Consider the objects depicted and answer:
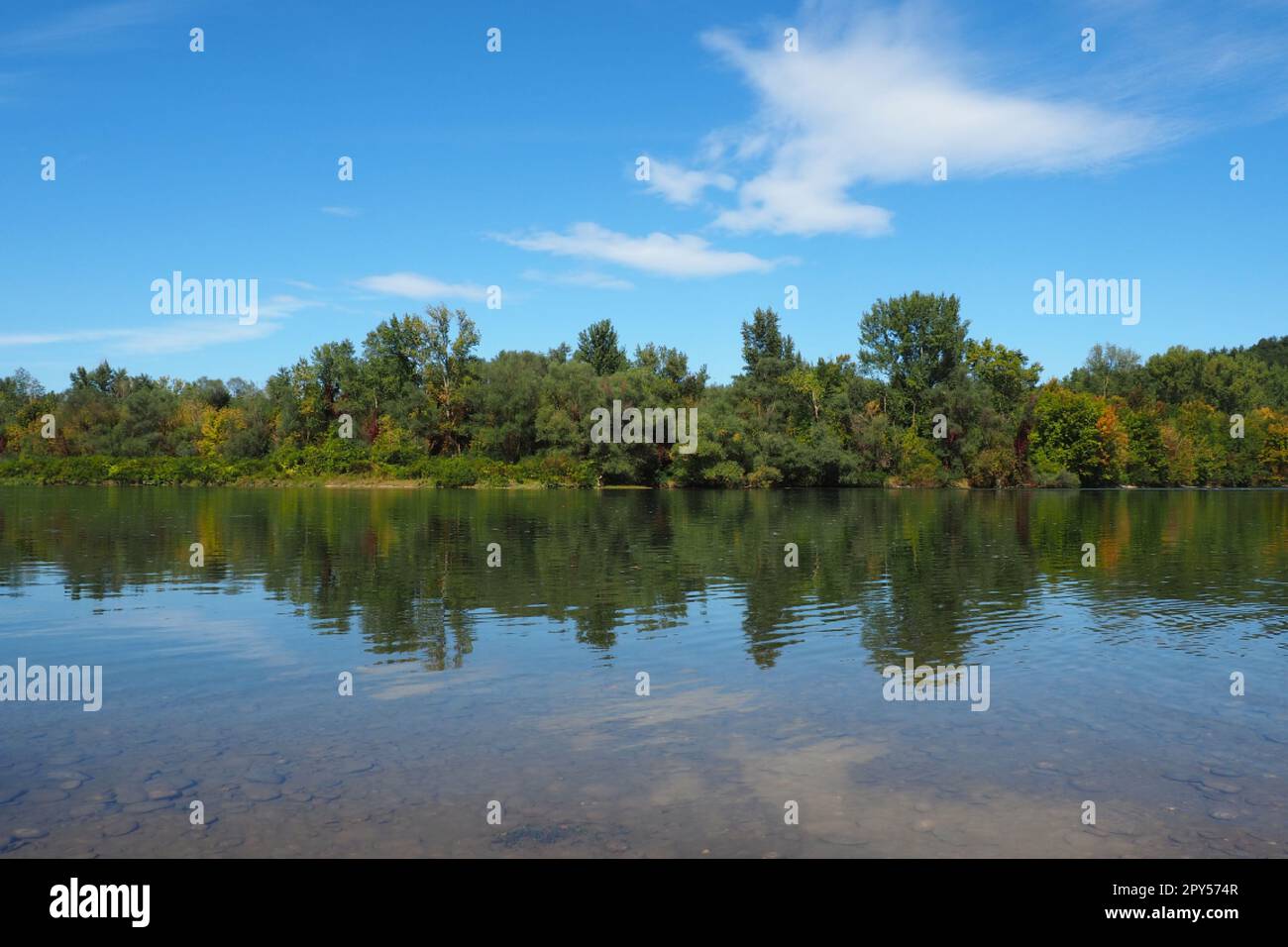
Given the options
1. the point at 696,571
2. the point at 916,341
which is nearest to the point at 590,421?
the point at 916,341

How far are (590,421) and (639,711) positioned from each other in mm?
A: 85948

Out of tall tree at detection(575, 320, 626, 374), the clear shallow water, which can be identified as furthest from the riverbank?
the clear shallow water

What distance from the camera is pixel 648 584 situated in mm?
24297

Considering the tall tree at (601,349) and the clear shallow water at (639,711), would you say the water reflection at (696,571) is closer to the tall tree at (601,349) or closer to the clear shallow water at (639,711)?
the clear shallow water at (639,711)

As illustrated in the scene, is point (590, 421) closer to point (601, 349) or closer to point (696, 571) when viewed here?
point (601, 349)

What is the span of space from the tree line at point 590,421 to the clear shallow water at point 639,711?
72.8 metres

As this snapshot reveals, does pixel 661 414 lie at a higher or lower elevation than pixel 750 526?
higher

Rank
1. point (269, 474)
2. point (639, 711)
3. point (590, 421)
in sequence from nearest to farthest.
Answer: point (639, 711)
point (590, 421)
point (269, 474)

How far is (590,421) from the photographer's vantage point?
97.4 metres

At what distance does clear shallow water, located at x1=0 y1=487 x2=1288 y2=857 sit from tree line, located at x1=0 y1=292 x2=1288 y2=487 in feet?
239

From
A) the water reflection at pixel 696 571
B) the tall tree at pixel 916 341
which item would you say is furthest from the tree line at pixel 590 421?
the water reflection at pixel 696 571
